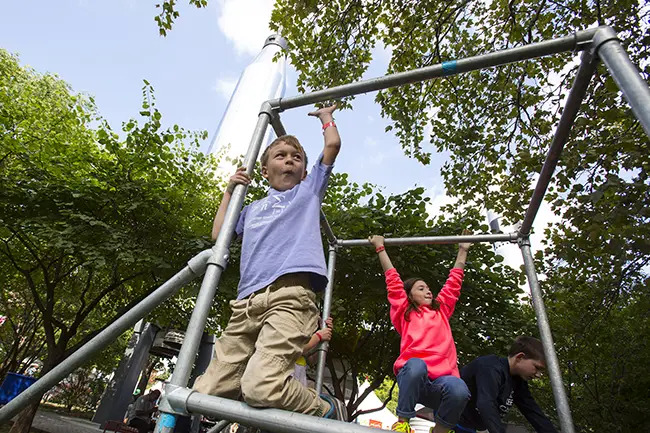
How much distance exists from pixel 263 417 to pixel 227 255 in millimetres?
600

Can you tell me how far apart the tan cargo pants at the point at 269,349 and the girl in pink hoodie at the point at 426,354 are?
119 centimetres

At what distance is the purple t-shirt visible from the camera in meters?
1.63

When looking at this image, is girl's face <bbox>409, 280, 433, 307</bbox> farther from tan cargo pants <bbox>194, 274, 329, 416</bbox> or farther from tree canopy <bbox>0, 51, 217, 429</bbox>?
tree canopy <bbox>0, 51, 217, 429</bbox>

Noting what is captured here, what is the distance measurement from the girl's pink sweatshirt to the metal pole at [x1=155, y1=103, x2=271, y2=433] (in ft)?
5.87

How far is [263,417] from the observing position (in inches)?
45.3

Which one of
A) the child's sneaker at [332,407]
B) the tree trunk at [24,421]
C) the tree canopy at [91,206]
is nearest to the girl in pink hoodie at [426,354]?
the child's sneaker at [332,407]

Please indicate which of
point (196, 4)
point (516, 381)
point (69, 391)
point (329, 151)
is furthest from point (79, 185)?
point (69, 391)

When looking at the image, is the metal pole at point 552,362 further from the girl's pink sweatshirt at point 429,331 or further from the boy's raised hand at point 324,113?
the boy's raised hand at point 324,113

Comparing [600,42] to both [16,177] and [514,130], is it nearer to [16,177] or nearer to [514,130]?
[514,130]

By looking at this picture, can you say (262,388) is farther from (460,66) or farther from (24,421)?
(24,421)

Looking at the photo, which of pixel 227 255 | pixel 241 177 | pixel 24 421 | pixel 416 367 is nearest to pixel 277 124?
pixel 241 177

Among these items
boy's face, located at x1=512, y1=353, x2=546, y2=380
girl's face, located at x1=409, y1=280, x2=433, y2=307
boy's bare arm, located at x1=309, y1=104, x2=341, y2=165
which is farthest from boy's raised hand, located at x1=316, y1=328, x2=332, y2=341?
boy's bare arm, located at x1=309, y1=104, x2=341, y2=165

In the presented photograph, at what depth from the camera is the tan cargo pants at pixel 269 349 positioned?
1.27 metres

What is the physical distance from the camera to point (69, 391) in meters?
21.5
